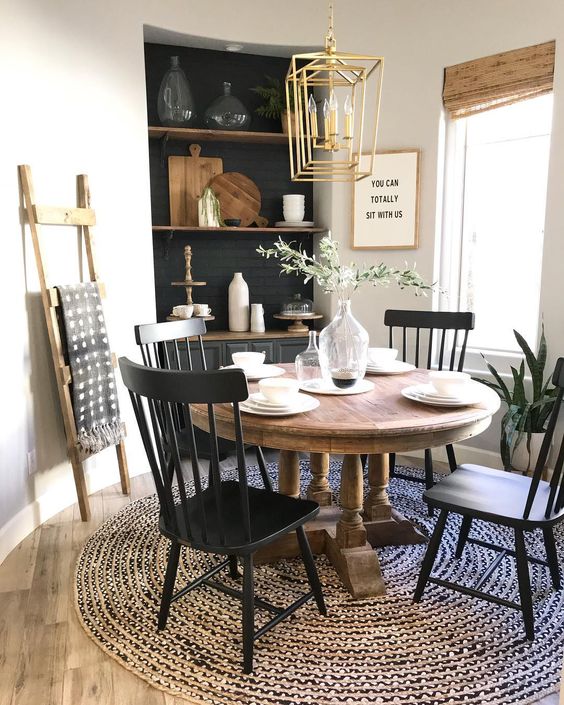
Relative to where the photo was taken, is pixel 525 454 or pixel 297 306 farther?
pixel 297 306

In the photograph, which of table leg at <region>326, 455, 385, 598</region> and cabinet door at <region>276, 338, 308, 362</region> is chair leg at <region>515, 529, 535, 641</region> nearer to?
table leg at <region>326, 455, 385, 598</region>

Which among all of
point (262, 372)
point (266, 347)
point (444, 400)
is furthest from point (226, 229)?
point (444, 400)

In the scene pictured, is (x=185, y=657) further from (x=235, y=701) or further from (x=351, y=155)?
(x=351, y=155)

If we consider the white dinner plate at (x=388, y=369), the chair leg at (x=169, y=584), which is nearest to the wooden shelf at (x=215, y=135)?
the white dinner plate at (x=388, y=369)

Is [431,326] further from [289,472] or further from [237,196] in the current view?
[237,196]

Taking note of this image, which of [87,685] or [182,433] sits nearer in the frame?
[87,685]

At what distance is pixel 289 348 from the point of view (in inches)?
159

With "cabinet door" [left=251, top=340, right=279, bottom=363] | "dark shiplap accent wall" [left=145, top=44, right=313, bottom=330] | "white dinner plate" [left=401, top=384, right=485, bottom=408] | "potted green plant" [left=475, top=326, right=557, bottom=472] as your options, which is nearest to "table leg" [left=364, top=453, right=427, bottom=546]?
"white dinner plate" [left=401, top=384, right=485, bottom=408]

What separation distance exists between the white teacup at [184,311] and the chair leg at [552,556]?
2.41 meters

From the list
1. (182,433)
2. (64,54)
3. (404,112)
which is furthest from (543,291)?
(64,54)

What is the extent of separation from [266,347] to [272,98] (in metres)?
1.63

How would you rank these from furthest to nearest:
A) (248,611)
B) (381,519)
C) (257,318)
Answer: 1. (257,318)
2. (381,519)
3. (248,611)

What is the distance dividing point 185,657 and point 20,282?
1.83 m

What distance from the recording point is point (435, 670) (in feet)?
6.23
